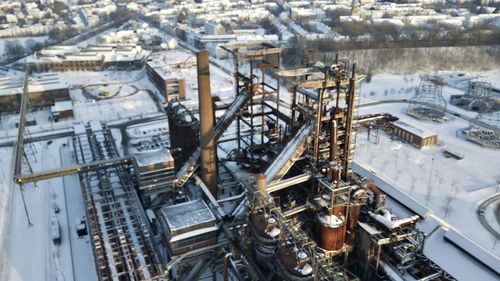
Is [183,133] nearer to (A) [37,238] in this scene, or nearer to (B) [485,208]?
(A) [37,238]

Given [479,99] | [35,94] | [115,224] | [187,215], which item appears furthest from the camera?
[35,94]

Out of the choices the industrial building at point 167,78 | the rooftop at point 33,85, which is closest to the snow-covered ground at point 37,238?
the industrial building at point 167,78

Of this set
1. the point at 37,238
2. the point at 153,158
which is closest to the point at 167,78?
the point at 153,158

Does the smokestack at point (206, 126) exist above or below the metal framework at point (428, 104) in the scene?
above

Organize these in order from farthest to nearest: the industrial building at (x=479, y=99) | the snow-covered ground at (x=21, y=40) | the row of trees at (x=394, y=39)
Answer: the snow-covered ground at (x=21, y=40) < the row of trees at (x=394, y=39) < the industrial building at (x=479, y=99)

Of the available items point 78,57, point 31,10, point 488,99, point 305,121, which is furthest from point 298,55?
point 31,10

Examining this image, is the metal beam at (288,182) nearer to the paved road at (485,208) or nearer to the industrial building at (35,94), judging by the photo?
the paved road at (485,208)

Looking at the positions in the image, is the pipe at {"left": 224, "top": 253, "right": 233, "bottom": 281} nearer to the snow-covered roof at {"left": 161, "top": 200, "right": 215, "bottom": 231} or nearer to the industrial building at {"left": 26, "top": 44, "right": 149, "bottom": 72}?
the snow-covered roof at {"left": 161, "top": 200, "right": 215, "bottom": 231}
